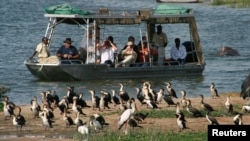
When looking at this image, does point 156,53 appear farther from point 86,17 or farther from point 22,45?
point 22,45

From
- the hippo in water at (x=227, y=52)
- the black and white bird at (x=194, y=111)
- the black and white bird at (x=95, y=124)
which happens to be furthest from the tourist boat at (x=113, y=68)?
the black and white bird at (x=95, y=124)

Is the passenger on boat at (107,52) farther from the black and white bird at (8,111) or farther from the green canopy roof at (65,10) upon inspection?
the black and white bird at (8,111)

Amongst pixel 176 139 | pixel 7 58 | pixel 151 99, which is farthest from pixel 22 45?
pixel 176 139

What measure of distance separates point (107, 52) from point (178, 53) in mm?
2625

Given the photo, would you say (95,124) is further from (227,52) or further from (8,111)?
(227,52)

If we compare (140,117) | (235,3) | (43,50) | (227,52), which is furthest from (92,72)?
(235,3)

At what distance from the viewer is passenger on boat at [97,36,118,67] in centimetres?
2998

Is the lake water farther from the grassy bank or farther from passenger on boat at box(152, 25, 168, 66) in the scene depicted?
the grassy bank

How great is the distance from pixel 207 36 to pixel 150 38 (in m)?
15.8

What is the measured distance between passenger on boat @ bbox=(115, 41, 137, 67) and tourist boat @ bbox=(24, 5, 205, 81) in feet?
0.64

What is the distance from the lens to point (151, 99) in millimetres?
23938

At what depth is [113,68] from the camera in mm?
29984

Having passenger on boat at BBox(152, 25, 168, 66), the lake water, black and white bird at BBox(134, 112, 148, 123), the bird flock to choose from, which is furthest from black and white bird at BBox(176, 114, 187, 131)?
passenger on boat at BBox(152, 25, 168, 66)

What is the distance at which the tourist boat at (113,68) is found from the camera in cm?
2962
